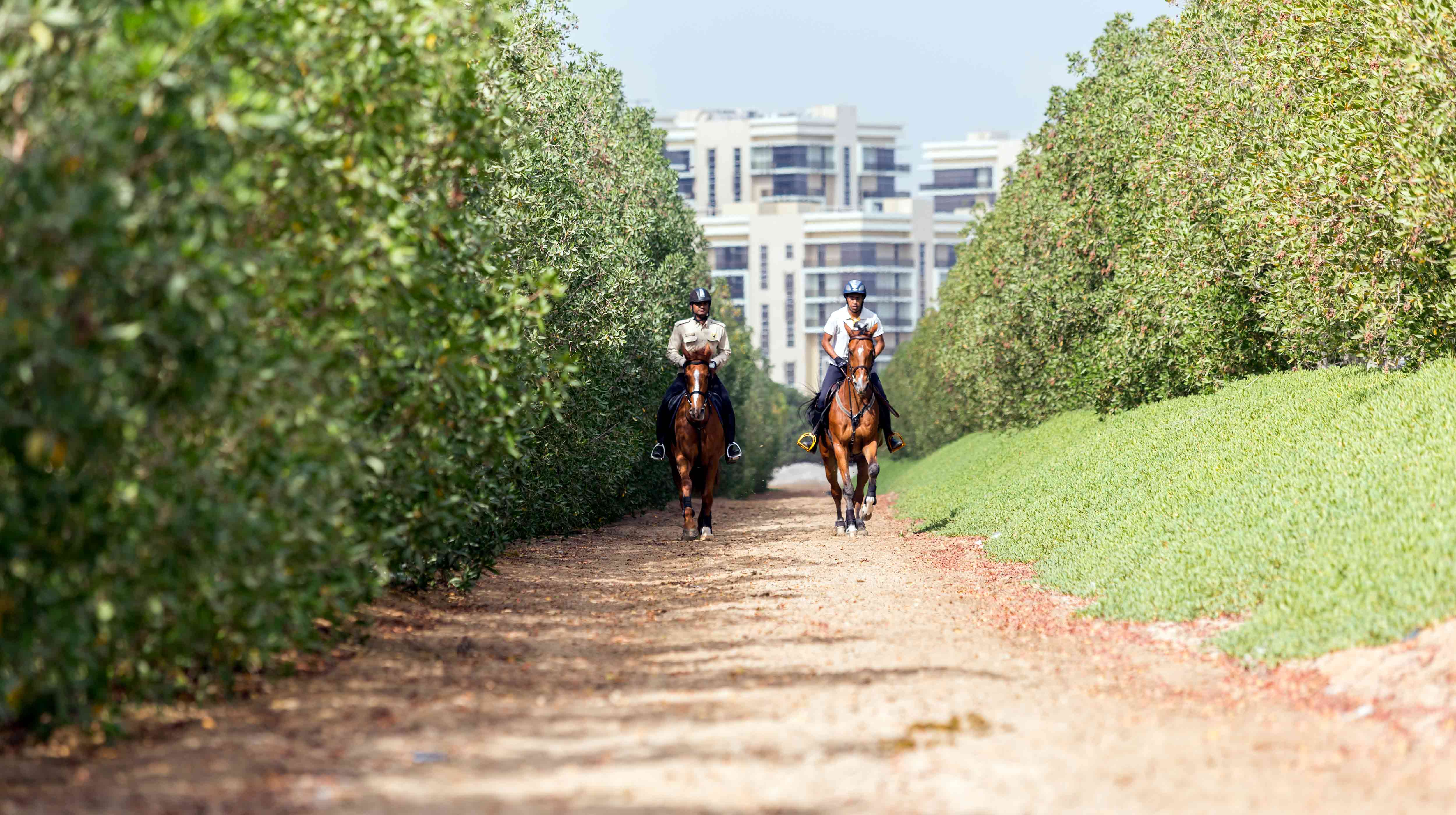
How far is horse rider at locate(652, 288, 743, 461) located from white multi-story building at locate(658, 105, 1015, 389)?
108m

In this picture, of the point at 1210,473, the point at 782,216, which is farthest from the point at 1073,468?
the point at 782,216

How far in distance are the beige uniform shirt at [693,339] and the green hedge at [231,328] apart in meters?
7.21

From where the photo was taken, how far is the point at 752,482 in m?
56.9

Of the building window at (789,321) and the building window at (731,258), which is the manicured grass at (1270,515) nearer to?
the building window at (789,321)

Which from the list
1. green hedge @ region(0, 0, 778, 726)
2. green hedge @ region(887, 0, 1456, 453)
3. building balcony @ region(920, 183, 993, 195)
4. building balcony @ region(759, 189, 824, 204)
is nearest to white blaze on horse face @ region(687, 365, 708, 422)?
green hedge @ region(0, 0, 778, 726)

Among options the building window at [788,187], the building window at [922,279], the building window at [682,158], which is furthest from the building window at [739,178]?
the building window at [922,279]

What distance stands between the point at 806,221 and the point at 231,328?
445 ft

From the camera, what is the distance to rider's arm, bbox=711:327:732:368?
2052 centimetres

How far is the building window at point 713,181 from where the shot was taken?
153 metres

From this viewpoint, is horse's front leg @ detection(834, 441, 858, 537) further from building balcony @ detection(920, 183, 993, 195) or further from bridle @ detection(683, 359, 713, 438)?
building balcony @ detection(920, 183, 993, 195)

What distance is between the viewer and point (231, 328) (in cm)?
705

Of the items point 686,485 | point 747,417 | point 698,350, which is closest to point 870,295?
→ point 747,417

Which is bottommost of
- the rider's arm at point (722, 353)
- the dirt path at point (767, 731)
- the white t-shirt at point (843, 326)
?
the dirt path at point (767, 731)

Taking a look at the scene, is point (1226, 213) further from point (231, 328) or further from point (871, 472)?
point (231, 328)
